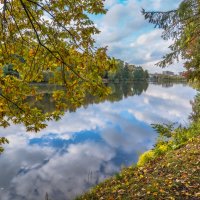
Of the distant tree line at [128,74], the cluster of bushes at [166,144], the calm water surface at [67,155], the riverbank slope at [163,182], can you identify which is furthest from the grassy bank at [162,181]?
the distant tree line at [128,74]

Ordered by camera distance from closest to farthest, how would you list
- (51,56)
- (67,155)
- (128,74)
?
(51,56) → (67,155) → (128,74)

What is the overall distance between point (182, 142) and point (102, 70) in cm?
785

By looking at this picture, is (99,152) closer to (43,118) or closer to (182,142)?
(182,142)

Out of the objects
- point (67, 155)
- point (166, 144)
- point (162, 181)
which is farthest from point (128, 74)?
point (162, 181)

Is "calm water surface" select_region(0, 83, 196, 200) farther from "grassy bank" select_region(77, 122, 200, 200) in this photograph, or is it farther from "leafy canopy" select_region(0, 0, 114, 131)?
"leafy canopy" select_region(0, 0, 114, 131)

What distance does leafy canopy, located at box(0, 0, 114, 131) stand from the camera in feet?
12.2

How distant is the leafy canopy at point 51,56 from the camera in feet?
12.2

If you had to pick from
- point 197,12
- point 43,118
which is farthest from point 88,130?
point 43,118

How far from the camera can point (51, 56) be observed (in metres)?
3.75

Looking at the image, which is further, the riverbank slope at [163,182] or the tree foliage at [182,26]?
Result: the tree foliage at [182,26]

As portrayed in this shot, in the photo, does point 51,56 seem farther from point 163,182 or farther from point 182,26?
point 182,26

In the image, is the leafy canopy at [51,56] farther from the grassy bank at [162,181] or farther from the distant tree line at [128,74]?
the distant tree line at [128,74]

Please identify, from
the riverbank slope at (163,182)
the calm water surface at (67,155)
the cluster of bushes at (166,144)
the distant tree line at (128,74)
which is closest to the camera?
the riverbank slope at (163,182)

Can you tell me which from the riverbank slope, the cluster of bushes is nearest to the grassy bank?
the riverbank slope
